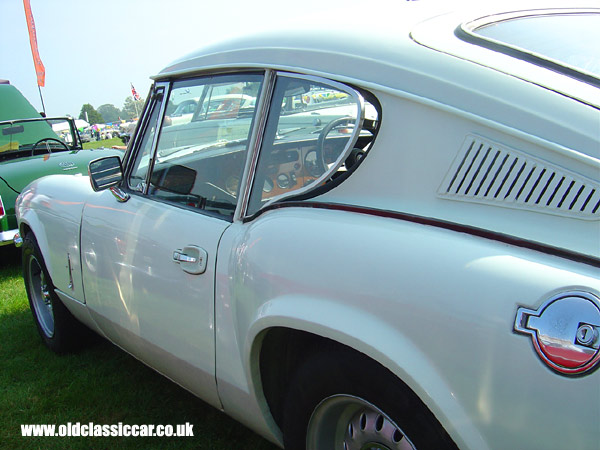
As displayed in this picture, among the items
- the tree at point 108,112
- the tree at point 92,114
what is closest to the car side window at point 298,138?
the tree at point 92,114

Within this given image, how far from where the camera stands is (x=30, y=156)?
24.8 feet

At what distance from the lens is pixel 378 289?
146 centimetres

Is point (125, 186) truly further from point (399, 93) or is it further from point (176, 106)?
point (399, 93)

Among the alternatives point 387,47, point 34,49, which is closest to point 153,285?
point 387,47

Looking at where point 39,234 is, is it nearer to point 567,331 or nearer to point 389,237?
point 389,237

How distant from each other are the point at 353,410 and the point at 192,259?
83 cm

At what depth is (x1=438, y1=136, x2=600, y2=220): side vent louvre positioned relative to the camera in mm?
1334

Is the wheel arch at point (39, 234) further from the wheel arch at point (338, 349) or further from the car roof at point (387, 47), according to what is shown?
the wheel arch at point (338, 349)

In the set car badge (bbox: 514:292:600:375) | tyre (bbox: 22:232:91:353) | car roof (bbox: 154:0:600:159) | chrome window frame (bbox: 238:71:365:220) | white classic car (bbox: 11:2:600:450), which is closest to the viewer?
car badge (bbox: 514:292:600:375)

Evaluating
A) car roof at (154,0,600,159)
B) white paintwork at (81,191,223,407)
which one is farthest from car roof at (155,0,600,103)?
white paintwork at (81,191,223,407)

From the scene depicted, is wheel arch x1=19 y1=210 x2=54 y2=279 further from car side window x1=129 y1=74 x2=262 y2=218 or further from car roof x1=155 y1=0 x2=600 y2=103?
car roof x1=155 y1=0 x2=600 y2=103

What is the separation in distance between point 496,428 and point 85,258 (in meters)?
2.33

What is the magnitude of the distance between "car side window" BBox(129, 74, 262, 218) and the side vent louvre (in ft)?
3.08

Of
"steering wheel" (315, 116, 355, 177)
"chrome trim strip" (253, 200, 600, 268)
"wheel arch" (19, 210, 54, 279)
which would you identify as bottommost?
"wheel arch" (19, 210, 54, 279)
